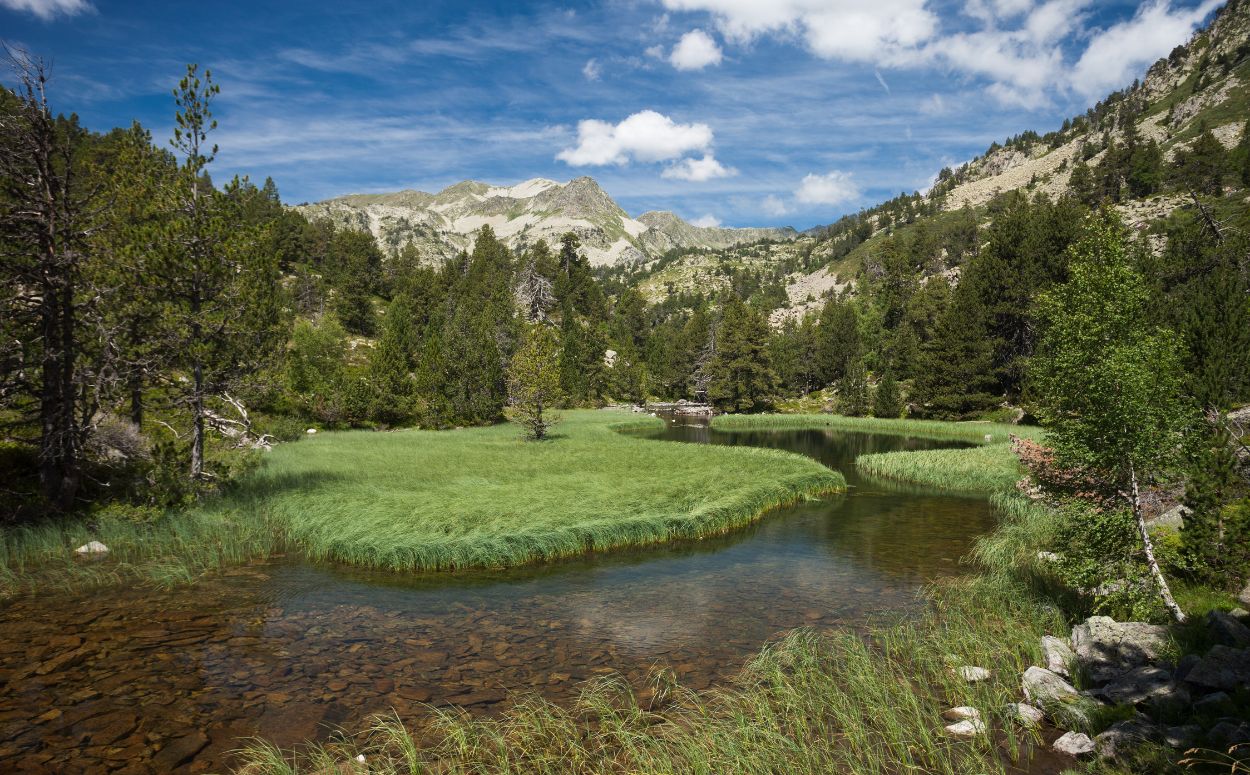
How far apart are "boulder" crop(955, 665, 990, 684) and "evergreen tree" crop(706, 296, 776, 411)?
82233 millimetres

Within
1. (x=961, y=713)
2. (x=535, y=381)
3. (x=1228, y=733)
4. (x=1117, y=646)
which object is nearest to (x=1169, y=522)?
(x=1117, y=646)

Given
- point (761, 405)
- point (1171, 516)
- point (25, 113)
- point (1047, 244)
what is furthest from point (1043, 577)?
point (761, 405)

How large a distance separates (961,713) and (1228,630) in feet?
15.7

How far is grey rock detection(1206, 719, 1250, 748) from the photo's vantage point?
307 inches

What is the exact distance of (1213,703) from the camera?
8.91 meters

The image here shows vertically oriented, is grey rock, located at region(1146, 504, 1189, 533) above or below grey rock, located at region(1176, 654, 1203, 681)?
above

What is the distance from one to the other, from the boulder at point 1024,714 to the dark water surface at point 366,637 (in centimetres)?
530

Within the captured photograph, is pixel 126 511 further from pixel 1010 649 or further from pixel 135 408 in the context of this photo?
pixel 1010 649

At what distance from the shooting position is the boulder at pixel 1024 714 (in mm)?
10484

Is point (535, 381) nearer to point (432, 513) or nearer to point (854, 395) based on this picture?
point (432, 513)

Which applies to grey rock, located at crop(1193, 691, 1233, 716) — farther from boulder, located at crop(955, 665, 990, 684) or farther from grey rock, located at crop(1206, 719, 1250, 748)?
boulder, located at crop(955, 665, 990, 684)

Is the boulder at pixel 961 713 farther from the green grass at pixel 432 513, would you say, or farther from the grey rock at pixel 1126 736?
the green grass at pixel 432 513

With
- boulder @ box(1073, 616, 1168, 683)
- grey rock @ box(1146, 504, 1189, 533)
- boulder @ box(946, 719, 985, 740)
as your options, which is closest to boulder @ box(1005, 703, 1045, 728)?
boulder @ box(946, 719, 985, 740)

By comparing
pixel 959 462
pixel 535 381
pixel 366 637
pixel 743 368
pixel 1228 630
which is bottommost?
pixel 366 637
